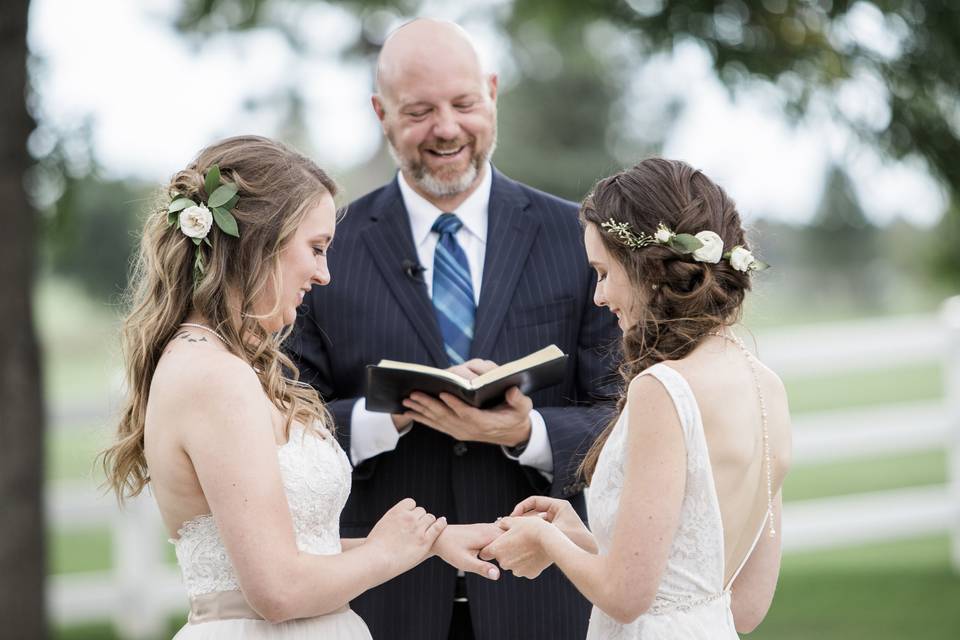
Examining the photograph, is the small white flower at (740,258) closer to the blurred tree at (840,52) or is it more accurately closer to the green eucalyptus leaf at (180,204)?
the green eucalyptus leaf at (180,204)

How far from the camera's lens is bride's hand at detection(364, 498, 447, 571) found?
3168 millimetres

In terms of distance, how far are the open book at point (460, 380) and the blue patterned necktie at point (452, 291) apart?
432mm

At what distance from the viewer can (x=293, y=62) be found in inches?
451

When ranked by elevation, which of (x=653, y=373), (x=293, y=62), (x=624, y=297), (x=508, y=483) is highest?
(x=293, y=62)

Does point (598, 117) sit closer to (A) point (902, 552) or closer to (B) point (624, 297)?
(A) point (902, 552)

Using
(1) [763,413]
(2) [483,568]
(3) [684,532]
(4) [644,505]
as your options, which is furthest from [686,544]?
(2) [483,568]

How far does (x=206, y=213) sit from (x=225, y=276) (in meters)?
0.16

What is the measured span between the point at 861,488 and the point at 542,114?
49.7 feet

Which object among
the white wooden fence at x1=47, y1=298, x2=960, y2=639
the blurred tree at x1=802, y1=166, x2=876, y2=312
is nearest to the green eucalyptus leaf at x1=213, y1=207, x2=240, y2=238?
the white wooden fence at x1=47, y1=298, x2=960, y2=639

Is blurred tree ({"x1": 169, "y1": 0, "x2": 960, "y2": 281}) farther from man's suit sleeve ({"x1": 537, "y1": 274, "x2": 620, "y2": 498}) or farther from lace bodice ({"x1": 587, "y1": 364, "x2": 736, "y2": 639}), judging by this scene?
lace bodice ({"x1": 587, "y1": 364, "x2": 736, "y2": 639})

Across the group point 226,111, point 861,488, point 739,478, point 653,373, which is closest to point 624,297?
point 653,373

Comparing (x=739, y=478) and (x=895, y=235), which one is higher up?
(x=895, y=235)

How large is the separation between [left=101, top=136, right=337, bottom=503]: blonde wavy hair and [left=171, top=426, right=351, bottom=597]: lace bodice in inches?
3.1

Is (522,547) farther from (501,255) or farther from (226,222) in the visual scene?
(501,255)
